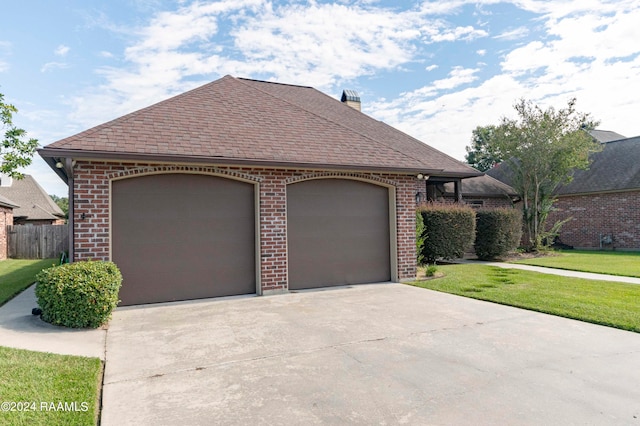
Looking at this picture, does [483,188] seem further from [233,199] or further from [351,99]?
[233,199]

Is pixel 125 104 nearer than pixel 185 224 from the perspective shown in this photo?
No

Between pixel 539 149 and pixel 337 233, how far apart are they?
39.7 ft

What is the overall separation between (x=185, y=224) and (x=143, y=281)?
4.32 feet

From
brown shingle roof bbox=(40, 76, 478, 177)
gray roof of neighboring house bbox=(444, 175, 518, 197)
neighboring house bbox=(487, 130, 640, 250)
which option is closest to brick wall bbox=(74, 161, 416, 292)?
brown shingle roof bbox=(40, 76, 478, 177)

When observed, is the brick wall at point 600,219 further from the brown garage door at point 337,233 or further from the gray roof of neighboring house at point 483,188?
the brown garage door at point 337,233

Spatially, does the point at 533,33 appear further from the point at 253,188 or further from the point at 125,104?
the point at 125,104

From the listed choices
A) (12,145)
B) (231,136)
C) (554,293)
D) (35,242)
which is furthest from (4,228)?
(554,293)

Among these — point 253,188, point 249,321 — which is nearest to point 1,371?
point 249,321

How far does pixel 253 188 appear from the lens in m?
8.34

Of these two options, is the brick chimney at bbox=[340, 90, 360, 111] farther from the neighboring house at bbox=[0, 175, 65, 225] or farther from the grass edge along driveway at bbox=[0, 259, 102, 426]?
the neighboring house at bbox=[0, 175, 65, 225]

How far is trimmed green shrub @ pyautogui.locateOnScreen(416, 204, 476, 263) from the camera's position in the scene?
12266 millimetres

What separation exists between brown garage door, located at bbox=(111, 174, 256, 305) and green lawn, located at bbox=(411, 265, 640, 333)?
4.47m

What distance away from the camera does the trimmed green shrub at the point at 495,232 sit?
1405 cm

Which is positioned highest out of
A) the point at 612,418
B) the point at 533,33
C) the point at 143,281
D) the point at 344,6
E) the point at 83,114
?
the point at 344,6
